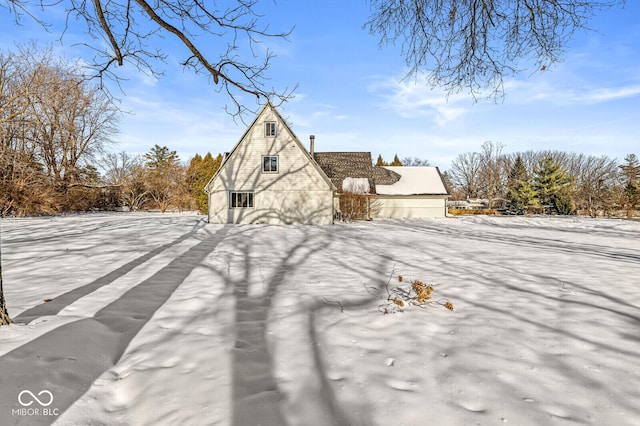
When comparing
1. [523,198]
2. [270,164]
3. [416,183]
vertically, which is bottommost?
[523,198]

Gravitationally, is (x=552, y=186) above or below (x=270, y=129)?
below

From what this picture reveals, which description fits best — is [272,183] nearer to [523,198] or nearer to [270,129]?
[270,129]

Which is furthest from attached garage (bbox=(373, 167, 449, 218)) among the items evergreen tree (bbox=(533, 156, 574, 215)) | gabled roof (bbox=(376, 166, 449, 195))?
evergreen tree (bbox=(533, 156, 574, 215))

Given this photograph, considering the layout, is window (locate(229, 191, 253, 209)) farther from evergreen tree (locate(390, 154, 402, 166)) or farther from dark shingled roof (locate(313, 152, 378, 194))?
evergreen tree (locate(390, 154, 402, 166))

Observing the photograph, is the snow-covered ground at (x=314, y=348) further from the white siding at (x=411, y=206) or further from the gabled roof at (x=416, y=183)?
the gabled roof at (x=416, y=183)

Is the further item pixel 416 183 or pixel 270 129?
pixel 416 183

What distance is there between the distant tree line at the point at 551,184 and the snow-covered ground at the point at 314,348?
3397cm

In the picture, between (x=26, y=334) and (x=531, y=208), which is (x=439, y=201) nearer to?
(x=531, y=208)

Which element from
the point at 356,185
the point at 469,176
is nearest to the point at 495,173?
the point at 469,176

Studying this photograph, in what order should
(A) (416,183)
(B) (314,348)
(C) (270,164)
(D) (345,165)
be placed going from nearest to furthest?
(B) (314,348)
(C) (270,164)
(D) (345,165)
(A) (416,183)

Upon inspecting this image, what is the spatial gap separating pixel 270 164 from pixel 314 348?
17196 mm

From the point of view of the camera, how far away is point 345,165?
29797 millimetres

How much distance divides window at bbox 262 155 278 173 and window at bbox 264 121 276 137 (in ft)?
4.66

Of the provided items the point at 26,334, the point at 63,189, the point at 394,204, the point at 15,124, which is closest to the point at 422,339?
the point at 26,334
